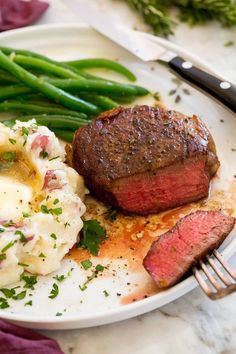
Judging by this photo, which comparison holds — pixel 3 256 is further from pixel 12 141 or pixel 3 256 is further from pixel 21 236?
pixel 12 141

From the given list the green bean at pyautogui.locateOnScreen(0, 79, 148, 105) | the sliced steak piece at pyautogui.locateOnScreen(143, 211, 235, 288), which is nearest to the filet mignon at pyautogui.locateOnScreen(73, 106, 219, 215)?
the sliced steak piece at pyautogui.locateOnScreen(143, 211, 235, 288)

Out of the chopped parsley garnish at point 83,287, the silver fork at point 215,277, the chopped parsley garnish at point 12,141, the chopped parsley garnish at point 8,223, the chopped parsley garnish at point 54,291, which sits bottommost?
the chopped parsley garnish at point 54,291

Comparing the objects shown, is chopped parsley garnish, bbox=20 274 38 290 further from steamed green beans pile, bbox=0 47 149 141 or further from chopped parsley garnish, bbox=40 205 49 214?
steamed green beans pile, bbox=0 47 149 141

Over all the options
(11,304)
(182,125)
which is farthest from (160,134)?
(11,304)

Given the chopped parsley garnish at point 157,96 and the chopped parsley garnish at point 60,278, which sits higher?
the chopped parsley garnish at point 157,96

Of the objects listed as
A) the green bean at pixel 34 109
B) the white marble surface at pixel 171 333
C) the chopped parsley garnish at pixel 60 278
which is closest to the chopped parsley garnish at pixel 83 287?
the chopped parsley garnish at pixel 60 278

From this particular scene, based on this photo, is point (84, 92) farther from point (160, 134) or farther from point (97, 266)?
point (97, 266)

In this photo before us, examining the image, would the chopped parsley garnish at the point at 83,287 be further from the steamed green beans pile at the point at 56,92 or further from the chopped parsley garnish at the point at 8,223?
the steamed green beans pile at the point at 56,92
